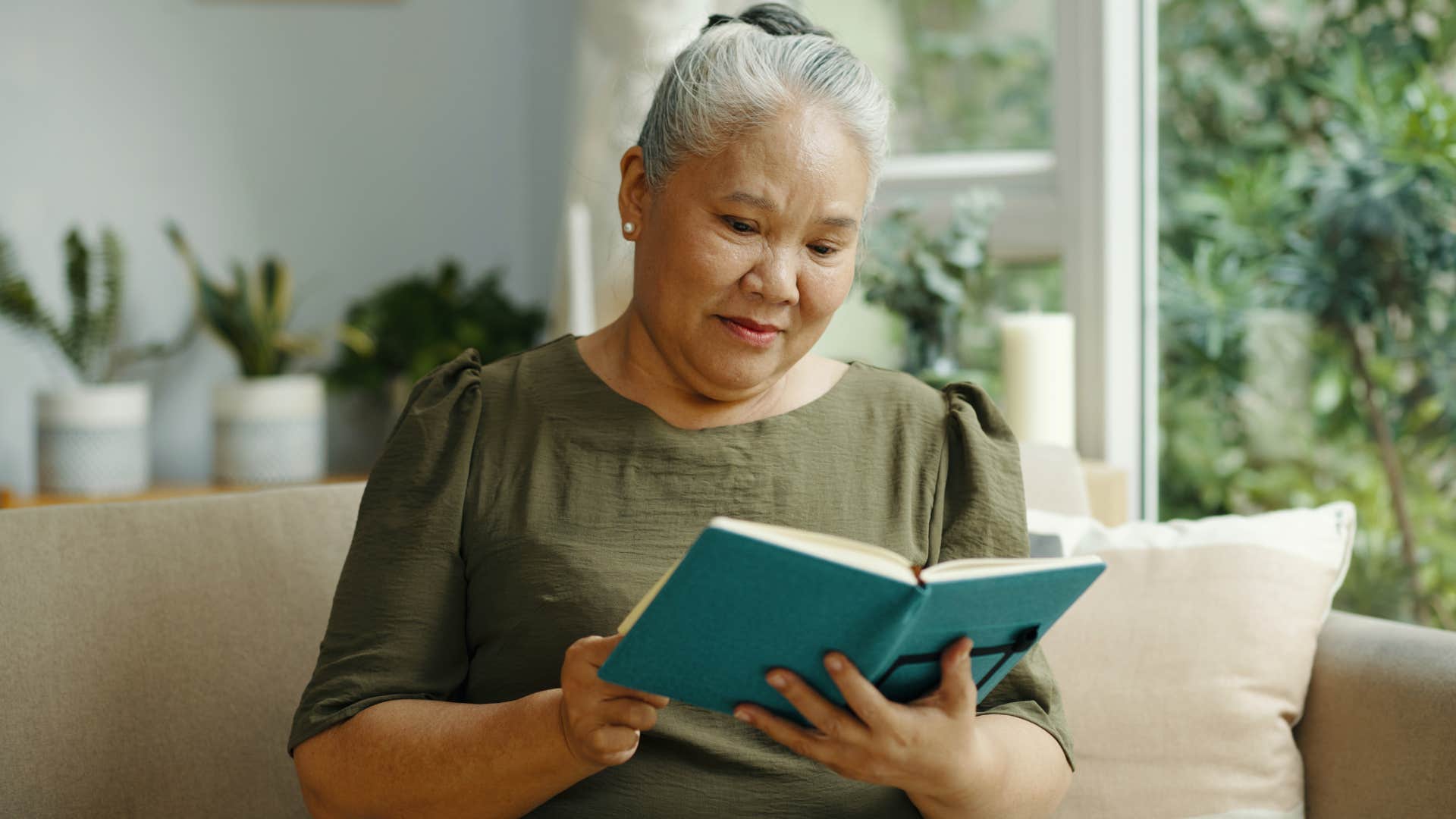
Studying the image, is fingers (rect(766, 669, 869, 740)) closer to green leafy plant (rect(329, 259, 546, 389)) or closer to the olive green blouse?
the olive green blouse

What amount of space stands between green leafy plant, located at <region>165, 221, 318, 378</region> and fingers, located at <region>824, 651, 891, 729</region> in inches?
89.5

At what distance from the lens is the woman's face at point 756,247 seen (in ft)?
3.74

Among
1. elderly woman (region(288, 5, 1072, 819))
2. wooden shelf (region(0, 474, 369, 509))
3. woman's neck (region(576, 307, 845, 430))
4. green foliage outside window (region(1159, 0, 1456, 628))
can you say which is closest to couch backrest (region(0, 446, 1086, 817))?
elderly woman (region(288, 5, 1072, 819))

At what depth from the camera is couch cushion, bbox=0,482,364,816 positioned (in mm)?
1276

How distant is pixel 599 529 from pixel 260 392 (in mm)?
1846

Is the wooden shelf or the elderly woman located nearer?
the elderly woman

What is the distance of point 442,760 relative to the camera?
3.43ft

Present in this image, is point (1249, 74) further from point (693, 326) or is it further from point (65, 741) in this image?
point (65, 741)

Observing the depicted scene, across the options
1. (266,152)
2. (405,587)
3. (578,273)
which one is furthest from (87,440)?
(405,587)

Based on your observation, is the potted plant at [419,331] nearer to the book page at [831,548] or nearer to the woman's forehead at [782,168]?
the woman's forehead at [782,168]

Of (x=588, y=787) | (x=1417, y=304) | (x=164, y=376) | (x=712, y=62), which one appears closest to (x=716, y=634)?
(x=588, y=787)

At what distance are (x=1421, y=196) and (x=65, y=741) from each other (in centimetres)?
180

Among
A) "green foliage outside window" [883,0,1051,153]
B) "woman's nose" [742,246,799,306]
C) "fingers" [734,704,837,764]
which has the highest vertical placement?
"green foliage outside window" [883,0,1051,153]

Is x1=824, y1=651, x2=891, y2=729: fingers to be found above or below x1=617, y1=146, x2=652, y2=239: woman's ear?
below
